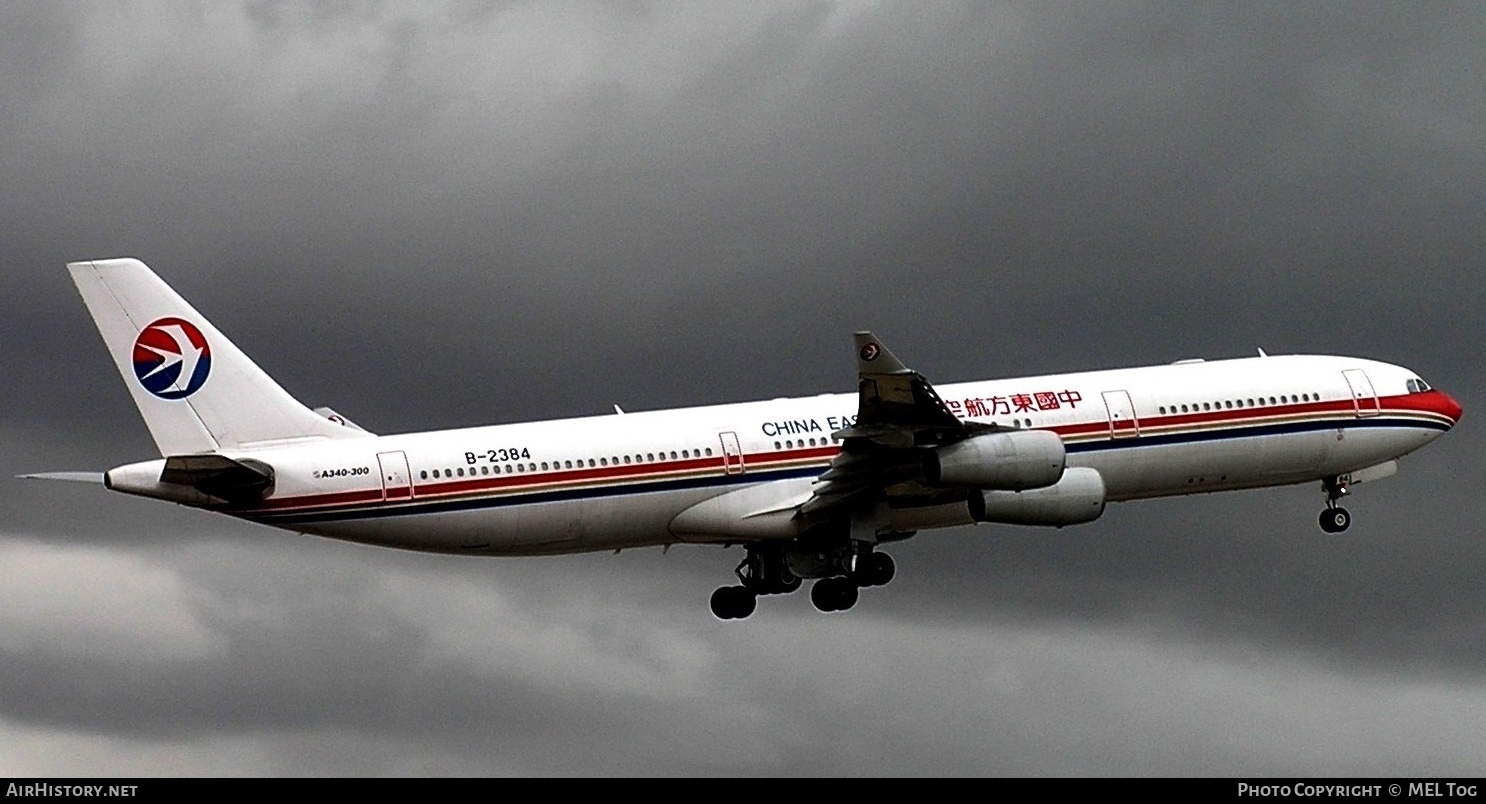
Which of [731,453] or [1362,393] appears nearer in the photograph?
[731,453]

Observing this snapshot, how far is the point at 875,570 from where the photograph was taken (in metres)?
73.0

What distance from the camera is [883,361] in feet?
214

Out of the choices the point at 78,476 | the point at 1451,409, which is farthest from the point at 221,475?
the point at 1451,409

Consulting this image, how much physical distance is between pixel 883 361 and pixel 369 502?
13626 millimetres

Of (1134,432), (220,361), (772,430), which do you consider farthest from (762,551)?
(220,361)

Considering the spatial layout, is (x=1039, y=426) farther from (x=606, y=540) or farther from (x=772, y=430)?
(x=606, y=540)

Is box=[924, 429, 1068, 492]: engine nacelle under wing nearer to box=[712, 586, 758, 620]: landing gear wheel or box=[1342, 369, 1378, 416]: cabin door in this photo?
box=[712, 586, 758, 620]: landing gear wheel

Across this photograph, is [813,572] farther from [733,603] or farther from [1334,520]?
[1334,520]

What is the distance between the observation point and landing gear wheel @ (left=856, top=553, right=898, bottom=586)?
72875mm

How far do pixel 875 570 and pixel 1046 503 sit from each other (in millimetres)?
5414

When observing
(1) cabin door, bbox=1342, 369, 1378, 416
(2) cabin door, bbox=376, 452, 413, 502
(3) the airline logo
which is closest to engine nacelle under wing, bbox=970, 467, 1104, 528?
(1) cabin door, bbox=1342, 369, 1378, 416

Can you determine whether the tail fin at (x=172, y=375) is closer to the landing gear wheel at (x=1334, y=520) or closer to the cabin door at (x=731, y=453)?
the cabin door at (x=731, y=453)

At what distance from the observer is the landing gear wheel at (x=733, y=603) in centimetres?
7669

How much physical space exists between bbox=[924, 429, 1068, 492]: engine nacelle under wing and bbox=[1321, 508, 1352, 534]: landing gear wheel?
50.3 feet
